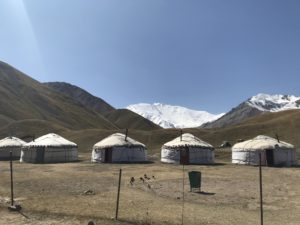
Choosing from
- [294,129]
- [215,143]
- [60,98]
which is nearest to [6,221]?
[215,143]

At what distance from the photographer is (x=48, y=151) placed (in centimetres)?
4466

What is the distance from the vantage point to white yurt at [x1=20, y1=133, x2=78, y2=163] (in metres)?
44.6

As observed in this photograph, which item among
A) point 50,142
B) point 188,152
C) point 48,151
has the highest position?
point 50,142

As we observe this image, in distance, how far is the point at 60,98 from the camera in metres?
184

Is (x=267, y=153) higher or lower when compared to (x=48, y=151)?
higher

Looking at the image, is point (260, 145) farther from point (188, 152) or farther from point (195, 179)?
point (195, 179)

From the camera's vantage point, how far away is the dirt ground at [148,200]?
15.1 meters

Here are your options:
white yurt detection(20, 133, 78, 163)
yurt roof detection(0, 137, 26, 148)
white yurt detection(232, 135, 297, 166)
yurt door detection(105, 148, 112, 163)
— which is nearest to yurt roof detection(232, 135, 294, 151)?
white yurt detection(232, 135, 297, 166)

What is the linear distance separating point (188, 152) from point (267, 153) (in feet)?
27.5

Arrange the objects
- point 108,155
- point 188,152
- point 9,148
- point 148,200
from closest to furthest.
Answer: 1. point 148,200
2. point 188,152
3. point 108,155
4. point 9,148

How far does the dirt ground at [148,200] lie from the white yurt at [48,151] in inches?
618

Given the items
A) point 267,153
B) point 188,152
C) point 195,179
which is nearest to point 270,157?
point 267,153

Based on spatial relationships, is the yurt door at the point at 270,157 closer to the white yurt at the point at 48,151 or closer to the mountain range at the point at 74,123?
the white yurt at the point at 48,151

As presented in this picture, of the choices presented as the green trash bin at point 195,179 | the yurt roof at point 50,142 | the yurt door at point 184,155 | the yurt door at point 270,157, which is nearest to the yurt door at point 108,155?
the yurt roof at point 50,142
